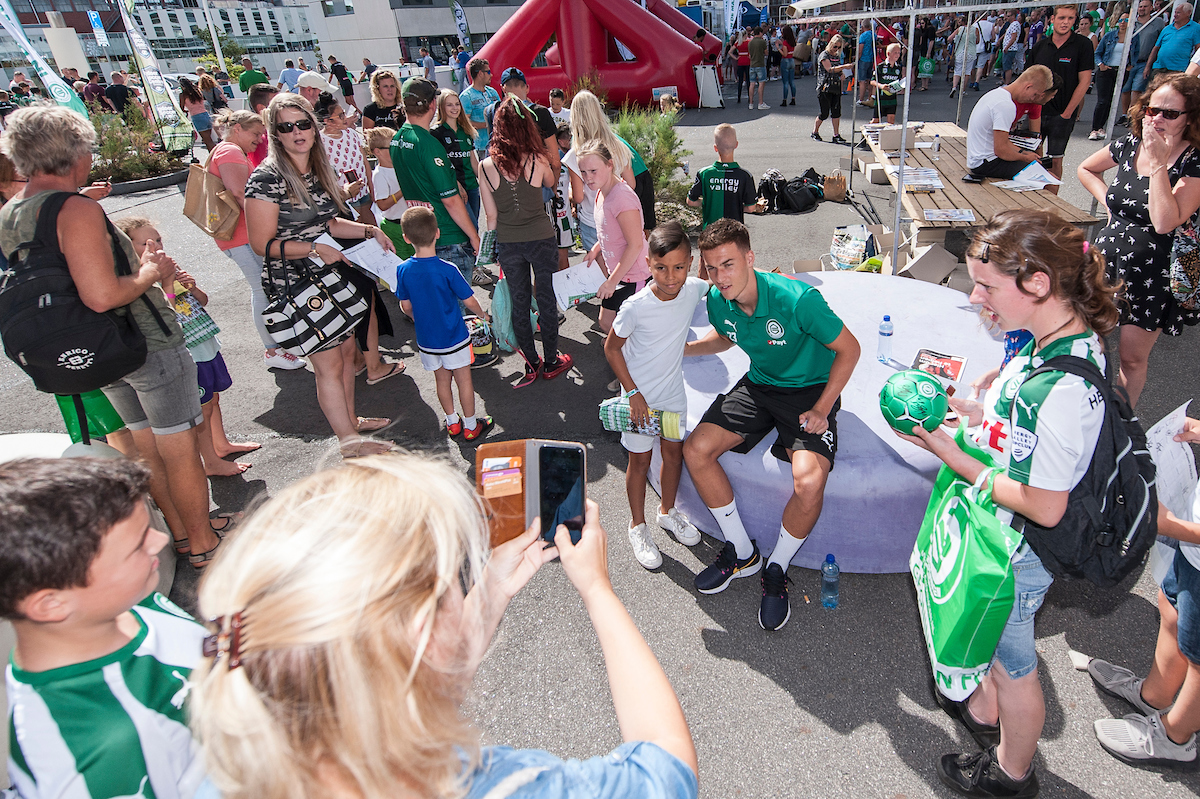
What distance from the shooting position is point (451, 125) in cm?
591

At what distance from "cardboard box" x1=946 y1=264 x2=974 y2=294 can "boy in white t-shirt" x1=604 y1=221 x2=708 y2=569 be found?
10.4 ft

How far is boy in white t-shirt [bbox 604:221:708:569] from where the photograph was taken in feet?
10.5

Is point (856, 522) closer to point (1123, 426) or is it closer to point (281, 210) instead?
point (1123, 426)

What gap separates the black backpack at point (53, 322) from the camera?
2.71 m

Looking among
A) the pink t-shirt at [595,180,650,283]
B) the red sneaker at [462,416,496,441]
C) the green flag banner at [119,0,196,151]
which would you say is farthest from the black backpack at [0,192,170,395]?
the green flag banner at [119,0,196,151]

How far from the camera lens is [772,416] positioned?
3184 mm

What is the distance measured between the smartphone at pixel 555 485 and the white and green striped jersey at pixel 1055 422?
3.92 feet

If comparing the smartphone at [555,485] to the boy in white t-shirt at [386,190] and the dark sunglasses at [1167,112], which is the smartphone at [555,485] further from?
the boy in white t-shirt at [386,190]

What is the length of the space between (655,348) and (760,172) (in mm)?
8205

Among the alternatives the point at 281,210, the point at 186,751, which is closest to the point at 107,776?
the point at 186,751

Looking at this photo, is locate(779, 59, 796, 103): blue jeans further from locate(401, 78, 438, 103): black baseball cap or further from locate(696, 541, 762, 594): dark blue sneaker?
locate(696, 541, 762, 594): dark blue sneaker

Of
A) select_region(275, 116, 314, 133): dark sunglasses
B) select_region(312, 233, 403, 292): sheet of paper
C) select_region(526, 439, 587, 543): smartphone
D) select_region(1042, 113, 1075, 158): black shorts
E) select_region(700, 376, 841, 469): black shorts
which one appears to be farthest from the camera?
select_region(1042, 113, 1075, 158): black shorts

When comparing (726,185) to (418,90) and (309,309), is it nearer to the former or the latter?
(418,90)

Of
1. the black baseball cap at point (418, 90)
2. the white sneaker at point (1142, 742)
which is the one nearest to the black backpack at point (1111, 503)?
the white sneaker at point (1142, 742)
